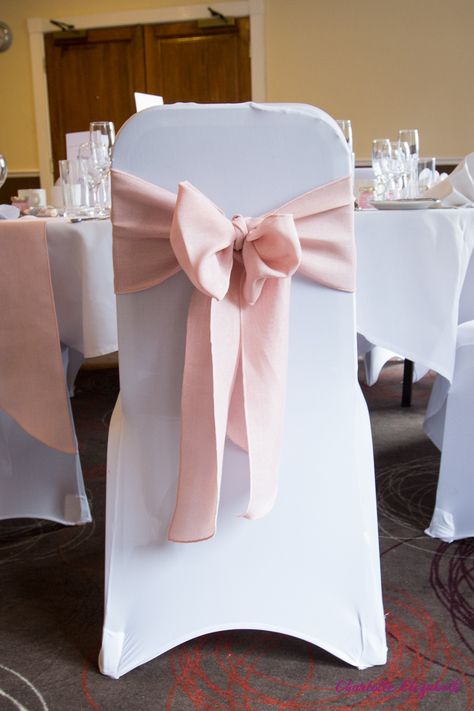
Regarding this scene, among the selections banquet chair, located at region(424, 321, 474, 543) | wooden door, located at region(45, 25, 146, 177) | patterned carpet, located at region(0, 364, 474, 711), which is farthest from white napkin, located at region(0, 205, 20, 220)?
wooden door, located at region(45, 25, 146, 177)

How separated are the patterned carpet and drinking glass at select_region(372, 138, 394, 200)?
0.83 m

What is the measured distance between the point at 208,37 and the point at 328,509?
548 centimetres

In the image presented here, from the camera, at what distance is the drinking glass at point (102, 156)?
76.8 inches

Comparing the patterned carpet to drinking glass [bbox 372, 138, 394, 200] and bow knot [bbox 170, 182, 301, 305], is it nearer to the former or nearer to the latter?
bow knot [bbox 170, 182, 301, 305]

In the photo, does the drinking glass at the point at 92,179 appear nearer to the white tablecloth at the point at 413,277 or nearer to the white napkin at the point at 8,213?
the white napkin at the point at 8,213

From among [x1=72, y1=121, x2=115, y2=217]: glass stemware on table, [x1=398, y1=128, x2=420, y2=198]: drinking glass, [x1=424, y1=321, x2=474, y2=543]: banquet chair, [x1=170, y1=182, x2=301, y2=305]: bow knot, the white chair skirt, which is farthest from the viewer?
[x1=398, y1=128, x2=420, y2=198]: drinking glass

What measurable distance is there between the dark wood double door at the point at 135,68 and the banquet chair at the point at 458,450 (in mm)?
4783

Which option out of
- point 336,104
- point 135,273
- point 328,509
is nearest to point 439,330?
point 328,509

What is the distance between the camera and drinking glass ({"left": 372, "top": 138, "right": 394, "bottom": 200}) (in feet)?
6.54

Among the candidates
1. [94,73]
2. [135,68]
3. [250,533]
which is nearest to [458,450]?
[250,533]

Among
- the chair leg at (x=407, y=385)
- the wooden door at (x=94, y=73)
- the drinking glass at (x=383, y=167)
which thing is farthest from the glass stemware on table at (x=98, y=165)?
the wooden door at (x=94, y=73)

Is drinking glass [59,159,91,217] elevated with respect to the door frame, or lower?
lower

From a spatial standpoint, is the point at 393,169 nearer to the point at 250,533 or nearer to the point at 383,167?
the point at 383,167

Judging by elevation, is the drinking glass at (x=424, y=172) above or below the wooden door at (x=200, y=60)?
below
